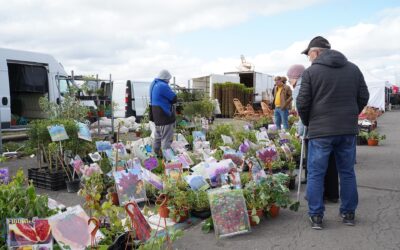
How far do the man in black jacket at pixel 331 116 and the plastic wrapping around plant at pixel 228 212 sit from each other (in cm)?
69

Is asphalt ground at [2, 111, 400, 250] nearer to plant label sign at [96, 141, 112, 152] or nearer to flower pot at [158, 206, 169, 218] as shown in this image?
flower pot at [158, 206, 169, 218]

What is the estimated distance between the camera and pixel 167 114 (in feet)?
23.2

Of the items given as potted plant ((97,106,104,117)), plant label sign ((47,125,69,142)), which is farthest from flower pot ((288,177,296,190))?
potted plant ((97,106,104,117))

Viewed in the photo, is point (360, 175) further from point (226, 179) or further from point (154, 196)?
point (154, 196)

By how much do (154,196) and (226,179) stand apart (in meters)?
0.96

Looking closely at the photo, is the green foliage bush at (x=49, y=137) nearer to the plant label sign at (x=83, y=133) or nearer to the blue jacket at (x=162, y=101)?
the plant label sign at (x=83, y=133)

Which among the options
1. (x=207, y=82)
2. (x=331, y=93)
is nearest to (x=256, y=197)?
(x=331, y=93)

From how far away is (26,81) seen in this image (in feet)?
38.0

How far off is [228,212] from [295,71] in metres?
2.25

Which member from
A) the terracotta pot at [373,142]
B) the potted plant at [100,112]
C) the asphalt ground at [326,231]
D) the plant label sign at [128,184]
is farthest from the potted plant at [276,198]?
the potted plant at [100,112]

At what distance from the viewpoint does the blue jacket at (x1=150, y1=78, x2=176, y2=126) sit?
6973 millimetres

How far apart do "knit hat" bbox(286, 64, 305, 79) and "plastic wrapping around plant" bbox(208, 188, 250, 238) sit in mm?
1963

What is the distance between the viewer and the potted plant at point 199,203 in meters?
4.25

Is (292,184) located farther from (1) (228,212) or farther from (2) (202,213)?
(1) (228,212)
